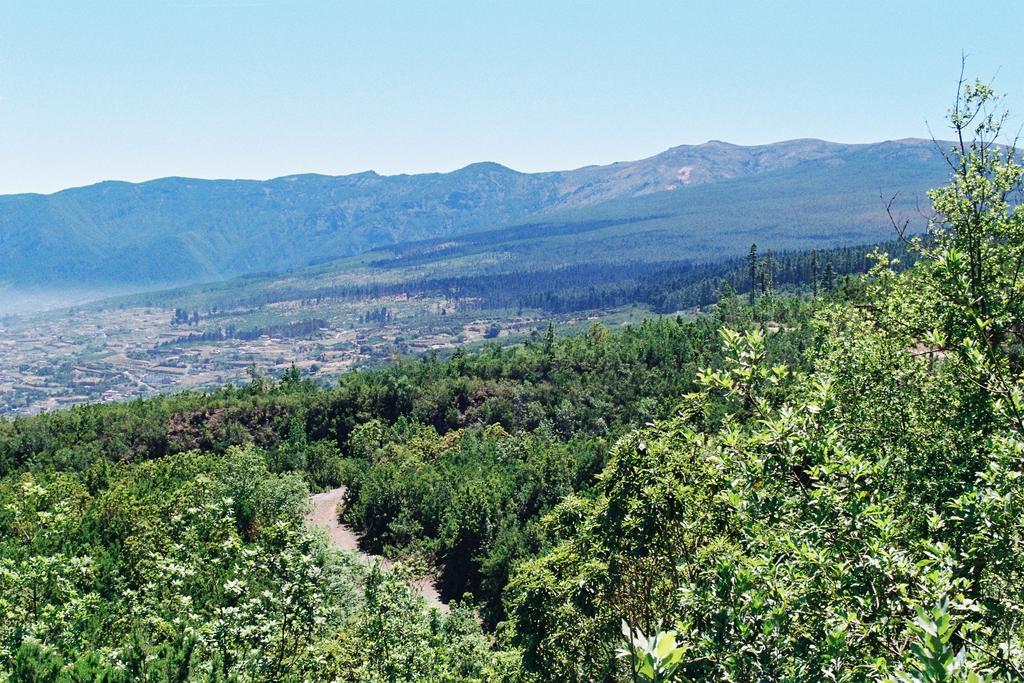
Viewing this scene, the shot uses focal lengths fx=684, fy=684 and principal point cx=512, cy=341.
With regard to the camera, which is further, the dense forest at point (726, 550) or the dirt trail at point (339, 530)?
the dirt trail at point (339, 530)

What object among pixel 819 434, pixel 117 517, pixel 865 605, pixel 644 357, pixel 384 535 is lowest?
pixel 384 535

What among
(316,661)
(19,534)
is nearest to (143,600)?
(316,661)

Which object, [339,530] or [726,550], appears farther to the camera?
[339,530]

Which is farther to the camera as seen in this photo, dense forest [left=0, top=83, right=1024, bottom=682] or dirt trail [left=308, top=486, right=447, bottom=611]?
dirt trail [left=308, top=486, right=447, bottom=611]

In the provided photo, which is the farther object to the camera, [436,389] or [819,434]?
[436,389]

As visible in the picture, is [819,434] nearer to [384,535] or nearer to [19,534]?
[19,534]

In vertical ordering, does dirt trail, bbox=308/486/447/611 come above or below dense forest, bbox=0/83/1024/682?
below

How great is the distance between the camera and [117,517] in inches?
1148

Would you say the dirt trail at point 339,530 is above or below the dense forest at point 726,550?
below

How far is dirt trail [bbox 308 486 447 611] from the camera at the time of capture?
42.1m

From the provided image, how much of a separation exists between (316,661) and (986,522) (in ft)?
46.3

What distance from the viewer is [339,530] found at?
167ft

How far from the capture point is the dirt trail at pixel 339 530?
42.1m

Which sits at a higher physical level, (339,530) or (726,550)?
(726,550)
